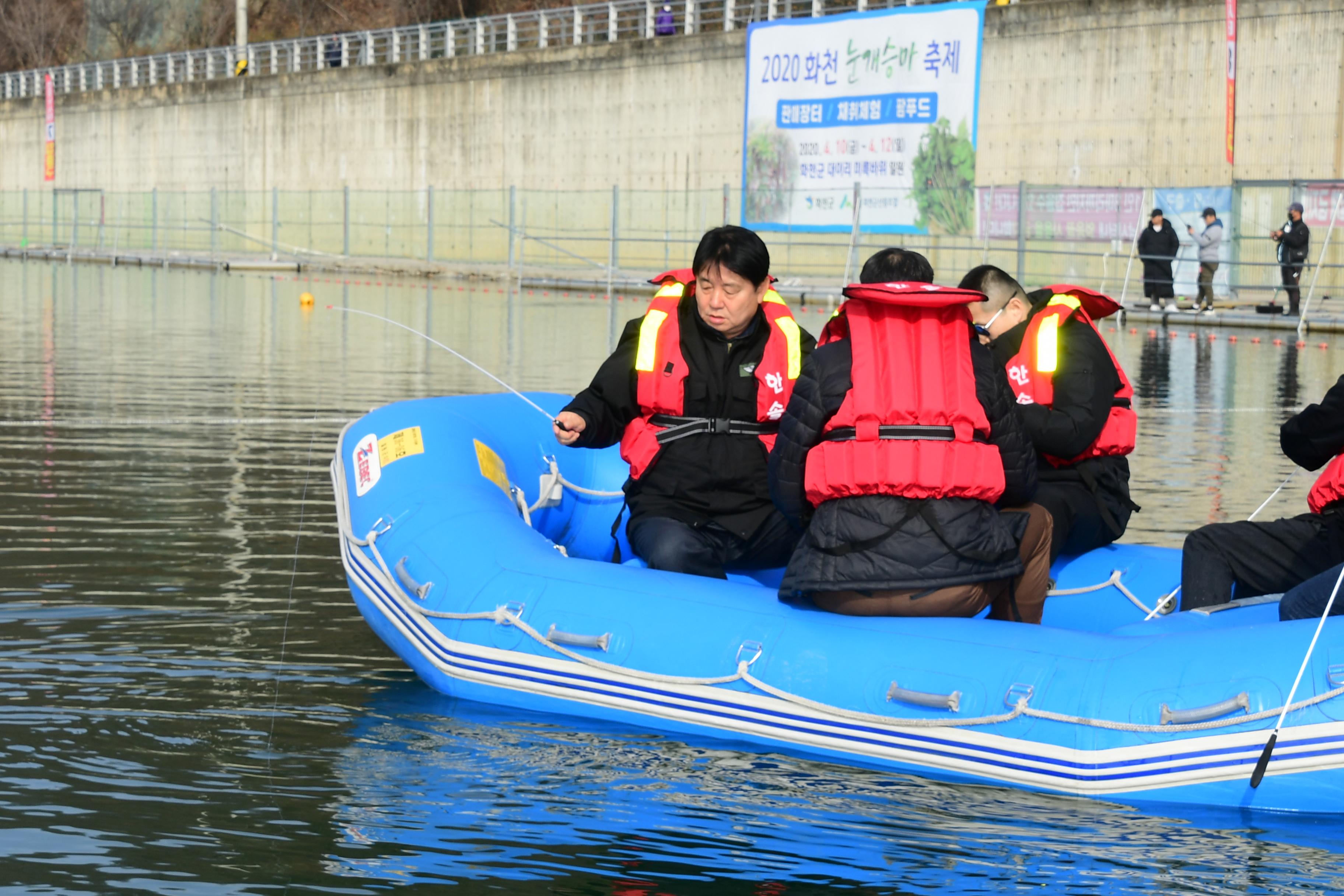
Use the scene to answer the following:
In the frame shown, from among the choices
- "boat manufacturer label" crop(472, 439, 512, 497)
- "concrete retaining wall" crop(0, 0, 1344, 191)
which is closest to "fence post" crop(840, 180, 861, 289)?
"concrete retaining wall" crop(0, 0, 1344, 191)

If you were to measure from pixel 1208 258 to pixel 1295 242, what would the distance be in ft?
4.70

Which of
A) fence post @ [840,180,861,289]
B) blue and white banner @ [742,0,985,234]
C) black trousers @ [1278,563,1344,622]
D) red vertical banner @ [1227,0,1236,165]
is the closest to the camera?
black trousers @ [1278,563,1344,622]

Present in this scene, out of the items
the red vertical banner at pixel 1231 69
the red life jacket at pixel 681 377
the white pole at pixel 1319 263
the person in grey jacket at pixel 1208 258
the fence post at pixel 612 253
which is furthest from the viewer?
the fence post at pixel 612 253

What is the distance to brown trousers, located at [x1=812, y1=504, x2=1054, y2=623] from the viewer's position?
14.1 feet

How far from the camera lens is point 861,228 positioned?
26.0 metres

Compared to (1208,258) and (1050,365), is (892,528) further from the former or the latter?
(1208,258)

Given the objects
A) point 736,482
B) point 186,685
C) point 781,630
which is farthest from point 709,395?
point 186,685

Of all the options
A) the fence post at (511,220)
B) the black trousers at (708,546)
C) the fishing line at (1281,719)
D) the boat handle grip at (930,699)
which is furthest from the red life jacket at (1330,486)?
the fence post at (511,220)

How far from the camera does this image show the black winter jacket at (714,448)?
5.08 meters

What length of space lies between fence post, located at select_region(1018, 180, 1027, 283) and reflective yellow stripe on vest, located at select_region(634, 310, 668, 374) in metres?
18.6

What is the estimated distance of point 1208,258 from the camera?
21.2 meters

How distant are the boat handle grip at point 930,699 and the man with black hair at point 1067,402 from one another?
3.65 feet

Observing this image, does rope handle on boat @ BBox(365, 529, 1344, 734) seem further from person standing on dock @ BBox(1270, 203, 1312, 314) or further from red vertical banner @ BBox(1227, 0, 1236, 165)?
red vertical banner @ BBox(1227, 0, 1236, 165)

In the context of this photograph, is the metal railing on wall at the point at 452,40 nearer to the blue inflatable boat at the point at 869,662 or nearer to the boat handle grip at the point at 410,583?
the blue inflatable boat at the point at 869,662
